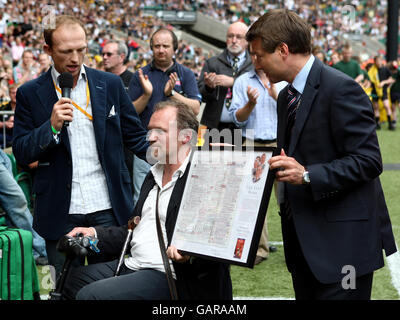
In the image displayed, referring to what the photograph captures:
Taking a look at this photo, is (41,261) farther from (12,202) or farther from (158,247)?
(158,247)

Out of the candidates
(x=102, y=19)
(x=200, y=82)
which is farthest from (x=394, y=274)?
(x=102, y=19)

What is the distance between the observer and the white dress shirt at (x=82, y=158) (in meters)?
3.37

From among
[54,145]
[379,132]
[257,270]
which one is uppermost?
[54,145]

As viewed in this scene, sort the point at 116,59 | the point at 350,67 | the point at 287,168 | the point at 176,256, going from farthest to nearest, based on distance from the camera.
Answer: the point at 350,67 → the point at 116,59 → the point at 176,256 → the point at 287,168

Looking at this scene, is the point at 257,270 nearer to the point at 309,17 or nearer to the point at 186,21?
the point at 186,21

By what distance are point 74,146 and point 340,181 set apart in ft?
5.21

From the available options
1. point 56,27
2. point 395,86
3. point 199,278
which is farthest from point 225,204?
point 395,86

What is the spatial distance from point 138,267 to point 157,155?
0.58 metres

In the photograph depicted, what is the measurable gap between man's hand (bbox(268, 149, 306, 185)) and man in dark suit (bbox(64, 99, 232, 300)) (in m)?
0.58

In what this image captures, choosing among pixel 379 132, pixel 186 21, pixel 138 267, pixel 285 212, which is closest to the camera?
pixel 285 212

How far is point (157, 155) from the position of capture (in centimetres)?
317

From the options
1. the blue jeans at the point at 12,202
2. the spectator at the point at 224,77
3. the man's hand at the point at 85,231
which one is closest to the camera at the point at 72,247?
the man's hand at the point at 85,231

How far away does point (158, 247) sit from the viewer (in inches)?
119

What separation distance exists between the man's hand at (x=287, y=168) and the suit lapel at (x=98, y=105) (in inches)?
50.5
